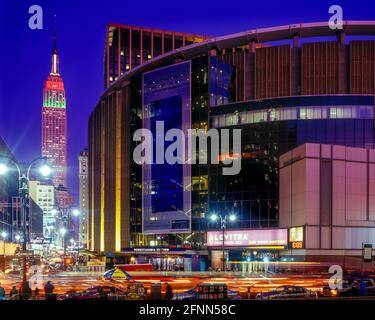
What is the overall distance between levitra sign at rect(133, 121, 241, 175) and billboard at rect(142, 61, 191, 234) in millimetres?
338

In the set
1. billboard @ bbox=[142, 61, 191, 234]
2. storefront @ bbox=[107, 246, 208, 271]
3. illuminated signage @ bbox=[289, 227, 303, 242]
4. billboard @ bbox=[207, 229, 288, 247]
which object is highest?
billboard @ bbox=[142, 61, 191, 234]

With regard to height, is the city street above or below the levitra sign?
below

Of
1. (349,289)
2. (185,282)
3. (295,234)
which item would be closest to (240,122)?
(295,234)

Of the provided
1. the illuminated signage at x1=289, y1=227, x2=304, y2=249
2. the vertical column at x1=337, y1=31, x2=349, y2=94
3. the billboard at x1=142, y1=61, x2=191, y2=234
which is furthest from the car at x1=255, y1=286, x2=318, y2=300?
the vertical column at x1=337, y1=31, x2=349, y2=94

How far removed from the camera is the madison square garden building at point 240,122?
298 ft

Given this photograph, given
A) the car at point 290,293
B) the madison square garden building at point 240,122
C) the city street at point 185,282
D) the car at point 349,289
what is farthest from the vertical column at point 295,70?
the car at point 290,293

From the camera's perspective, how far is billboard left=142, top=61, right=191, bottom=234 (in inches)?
3962

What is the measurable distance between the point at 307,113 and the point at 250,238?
2292cm

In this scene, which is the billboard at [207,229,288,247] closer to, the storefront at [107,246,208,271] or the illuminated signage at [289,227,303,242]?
the illuminated signage at [289,227,303,242]

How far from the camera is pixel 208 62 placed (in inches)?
3962

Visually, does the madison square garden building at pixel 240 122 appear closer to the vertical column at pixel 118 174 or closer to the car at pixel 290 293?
the vertical column at pixel 118 174
